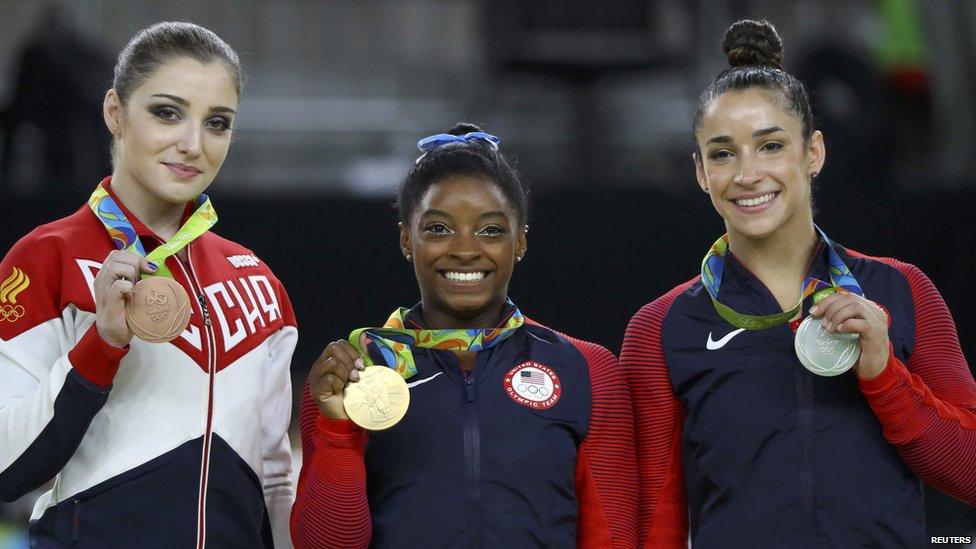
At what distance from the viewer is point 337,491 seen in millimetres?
2469

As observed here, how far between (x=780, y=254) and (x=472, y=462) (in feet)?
2.37

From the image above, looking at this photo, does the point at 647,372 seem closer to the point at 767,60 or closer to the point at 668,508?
the point at 668,508

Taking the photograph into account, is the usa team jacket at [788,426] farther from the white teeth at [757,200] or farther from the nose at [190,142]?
the nose at [190,142]

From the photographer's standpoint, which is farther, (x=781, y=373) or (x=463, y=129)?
(x=463, y=129)

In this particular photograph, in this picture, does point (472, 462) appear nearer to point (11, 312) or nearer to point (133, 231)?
point (133, 231)

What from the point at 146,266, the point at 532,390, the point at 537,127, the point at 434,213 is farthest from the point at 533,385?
the point at 537,127

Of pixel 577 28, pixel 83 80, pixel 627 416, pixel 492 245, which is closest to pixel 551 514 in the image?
pixel 627 416

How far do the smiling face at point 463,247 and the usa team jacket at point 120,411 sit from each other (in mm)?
362

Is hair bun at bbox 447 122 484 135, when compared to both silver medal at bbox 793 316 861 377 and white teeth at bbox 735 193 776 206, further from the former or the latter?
silver medal at bbox 793 316 861 377

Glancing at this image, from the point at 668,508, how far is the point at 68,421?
110 centimetres

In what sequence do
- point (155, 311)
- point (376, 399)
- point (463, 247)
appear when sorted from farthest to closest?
point (463, 247) → point (376, 399) → point (155, 311)

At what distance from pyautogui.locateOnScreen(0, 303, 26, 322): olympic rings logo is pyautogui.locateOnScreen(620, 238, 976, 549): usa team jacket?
1.13 m

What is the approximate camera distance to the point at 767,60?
282 cm

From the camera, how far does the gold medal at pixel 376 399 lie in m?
2.40
